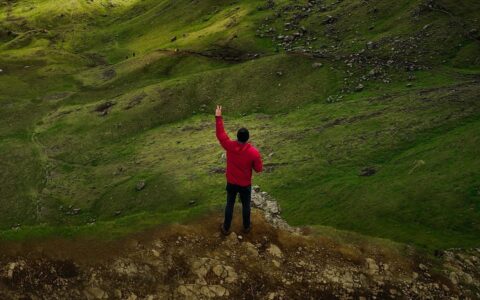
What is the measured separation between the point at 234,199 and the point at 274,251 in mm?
3060

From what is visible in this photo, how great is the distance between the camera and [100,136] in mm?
65188

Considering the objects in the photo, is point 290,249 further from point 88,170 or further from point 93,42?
point 93,42

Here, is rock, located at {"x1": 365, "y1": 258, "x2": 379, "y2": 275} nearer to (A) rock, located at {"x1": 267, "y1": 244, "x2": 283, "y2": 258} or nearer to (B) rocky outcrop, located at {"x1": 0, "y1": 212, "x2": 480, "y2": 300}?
(B) rocky outcrop, located at {"x1": 0, "y1": 212, "x2": 480, "y2": 300}

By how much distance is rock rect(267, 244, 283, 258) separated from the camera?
20984mm

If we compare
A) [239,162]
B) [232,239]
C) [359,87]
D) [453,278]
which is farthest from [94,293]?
[359,87]

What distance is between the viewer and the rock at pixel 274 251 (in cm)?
2098

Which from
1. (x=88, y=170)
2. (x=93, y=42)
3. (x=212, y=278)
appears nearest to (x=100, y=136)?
(x=88, y=170)

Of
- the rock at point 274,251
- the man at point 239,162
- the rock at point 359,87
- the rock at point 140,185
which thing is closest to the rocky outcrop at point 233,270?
the rock at point 274,251

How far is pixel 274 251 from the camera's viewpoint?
69.6 ft

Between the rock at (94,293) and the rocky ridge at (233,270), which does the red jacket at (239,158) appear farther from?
the rock at (94,293)

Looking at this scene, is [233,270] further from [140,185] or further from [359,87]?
[359,87]

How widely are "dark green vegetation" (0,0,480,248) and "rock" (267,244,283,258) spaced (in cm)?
441

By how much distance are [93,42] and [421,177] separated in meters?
148

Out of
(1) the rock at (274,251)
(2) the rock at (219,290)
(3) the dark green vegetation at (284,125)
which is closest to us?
(2) the rock at (219,290)
